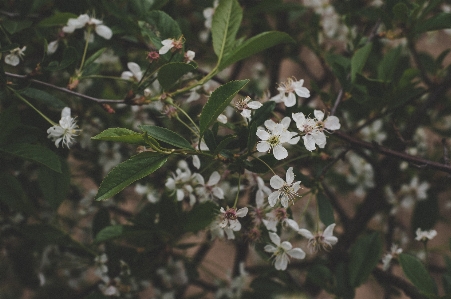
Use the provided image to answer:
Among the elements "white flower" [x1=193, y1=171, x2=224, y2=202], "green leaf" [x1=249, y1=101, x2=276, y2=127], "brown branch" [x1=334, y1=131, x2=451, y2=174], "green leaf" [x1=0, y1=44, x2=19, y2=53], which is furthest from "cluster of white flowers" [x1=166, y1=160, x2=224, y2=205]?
"green leaf" [x1=0, y1=44, x2=19, y2=53]

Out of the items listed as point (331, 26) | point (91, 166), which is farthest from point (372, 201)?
point (91, 166)

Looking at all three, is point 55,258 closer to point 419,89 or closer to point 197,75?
point 197,75

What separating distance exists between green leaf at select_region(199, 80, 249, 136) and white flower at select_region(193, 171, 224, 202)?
157 millimetres

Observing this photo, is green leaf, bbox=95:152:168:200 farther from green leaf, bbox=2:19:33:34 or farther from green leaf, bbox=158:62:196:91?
green leaf, bbox=2:19:33:34

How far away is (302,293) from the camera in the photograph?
1.08 meters

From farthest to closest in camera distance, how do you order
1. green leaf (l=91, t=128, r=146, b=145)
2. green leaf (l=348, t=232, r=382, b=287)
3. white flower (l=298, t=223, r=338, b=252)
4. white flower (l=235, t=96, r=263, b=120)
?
1. green leaf (l=348, t=232, r=382, b=287)
2. white flower (l=298, t=223, r=338, b=252)
3. white flower (l=235, t=96, r=263, b=120)
4. green leaf (l=91, t=128, r=146, b=145)

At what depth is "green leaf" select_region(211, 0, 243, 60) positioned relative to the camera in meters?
0.78

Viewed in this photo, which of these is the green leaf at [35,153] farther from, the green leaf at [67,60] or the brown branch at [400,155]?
the brown branch at [400,155]

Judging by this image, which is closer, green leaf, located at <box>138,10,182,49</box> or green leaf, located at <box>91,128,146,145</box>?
green leaf, located at <box>91,128,146,145</box>

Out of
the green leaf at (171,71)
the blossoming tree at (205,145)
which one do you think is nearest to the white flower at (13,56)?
the blossoming tree at (205,145)

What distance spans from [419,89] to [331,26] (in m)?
0.49

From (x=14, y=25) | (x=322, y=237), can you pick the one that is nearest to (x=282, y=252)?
(x=322, y=237)

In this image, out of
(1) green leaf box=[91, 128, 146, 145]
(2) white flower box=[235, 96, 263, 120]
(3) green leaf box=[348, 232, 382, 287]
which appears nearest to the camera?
(1) green leaf box=[91, 128, 146, 145]

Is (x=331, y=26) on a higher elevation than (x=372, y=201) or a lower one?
higher
